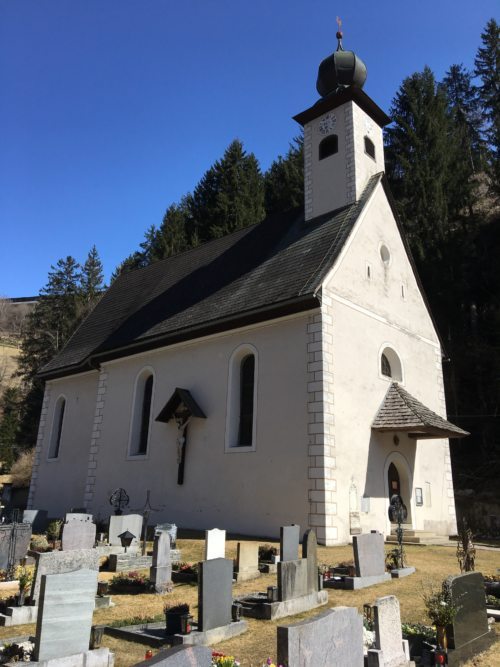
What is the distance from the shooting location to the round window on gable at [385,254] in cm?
1795

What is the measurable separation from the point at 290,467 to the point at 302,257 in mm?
6308

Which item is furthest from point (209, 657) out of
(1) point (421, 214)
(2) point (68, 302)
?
(2) point (68, 302)

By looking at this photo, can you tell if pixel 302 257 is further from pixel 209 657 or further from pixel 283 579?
pixel 209 657

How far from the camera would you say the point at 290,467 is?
1336cm

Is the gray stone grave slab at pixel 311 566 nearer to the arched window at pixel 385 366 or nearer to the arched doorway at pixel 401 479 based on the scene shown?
the arched doorway at pixel 401 479

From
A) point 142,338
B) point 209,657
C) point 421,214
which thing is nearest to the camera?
point 209,657

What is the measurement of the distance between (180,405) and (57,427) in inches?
→ 368

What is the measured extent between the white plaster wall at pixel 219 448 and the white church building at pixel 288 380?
5cm

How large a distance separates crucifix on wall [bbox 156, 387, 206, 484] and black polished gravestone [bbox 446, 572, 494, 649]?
10.5 m

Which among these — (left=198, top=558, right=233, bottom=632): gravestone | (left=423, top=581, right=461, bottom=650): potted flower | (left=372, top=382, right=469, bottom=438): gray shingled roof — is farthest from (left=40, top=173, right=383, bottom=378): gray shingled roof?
(left=423, top=581, right=461, bottom=650): potted flower

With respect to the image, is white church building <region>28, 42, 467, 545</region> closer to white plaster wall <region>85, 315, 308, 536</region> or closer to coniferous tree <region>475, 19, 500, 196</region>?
white plaster wall <region>85, 315, 308, 536</region>

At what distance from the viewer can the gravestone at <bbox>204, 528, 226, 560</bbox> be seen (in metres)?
9.08

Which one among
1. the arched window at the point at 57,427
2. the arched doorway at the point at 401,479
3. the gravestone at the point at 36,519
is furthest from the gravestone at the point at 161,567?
the arched window at the point at 57,427

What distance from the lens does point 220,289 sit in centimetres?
1794
